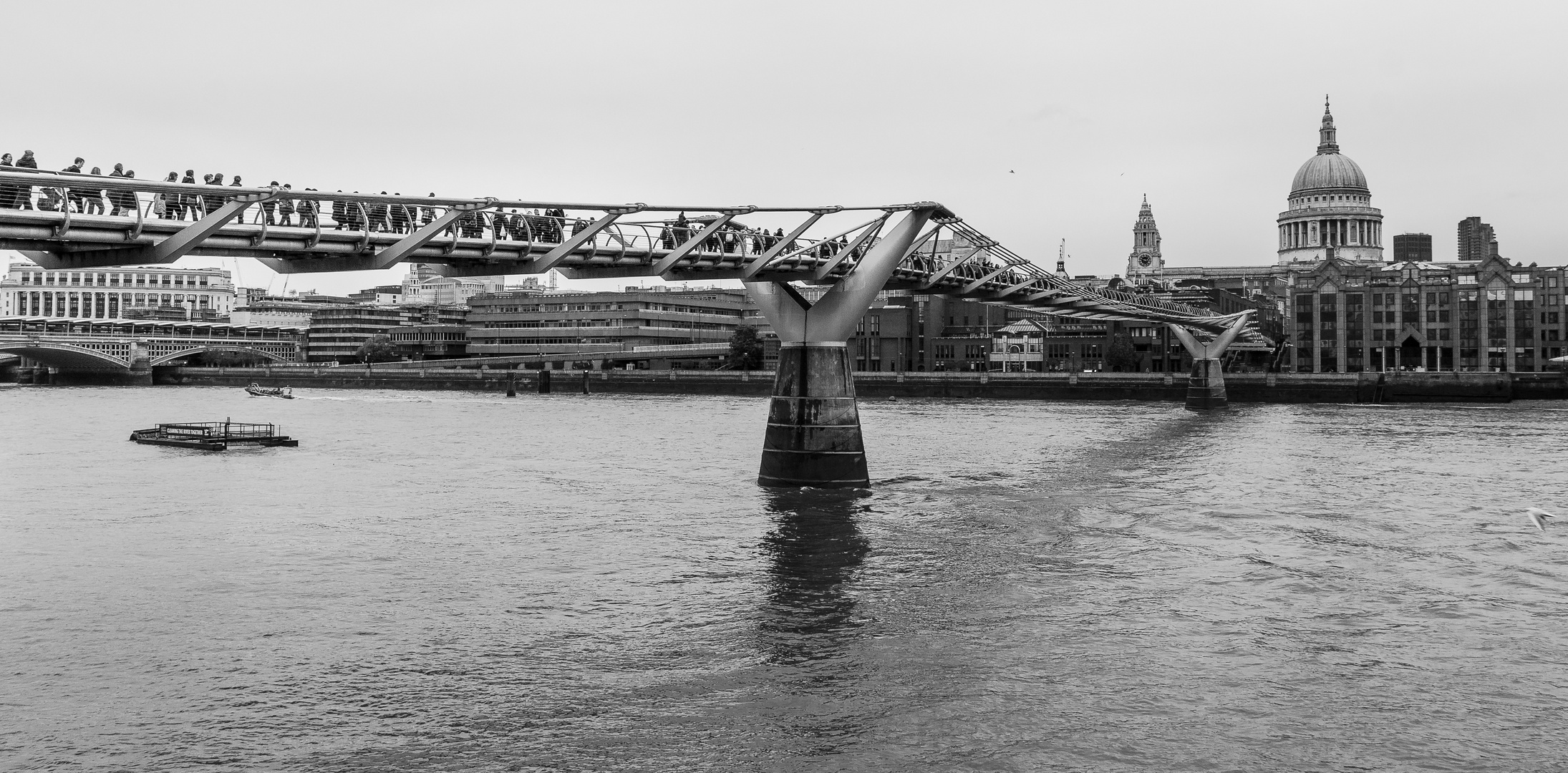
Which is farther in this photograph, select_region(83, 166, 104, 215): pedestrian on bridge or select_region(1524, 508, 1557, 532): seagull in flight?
select_region(1524, 508, 1557, 532): seagull in flight

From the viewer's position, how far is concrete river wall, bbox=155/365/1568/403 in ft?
356

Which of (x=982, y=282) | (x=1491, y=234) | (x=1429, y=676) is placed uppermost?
(x=1491, y=234)

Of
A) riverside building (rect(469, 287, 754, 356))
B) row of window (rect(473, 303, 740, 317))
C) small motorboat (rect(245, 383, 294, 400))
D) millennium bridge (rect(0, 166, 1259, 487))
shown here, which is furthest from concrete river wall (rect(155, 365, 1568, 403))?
millennium bridge (rect(0, 166, 1259, 487))

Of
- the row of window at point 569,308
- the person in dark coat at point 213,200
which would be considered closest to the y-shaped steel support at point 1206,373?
the person in dark coat at point 213,200

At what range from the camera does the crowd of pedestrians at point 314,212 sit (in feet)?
77.1

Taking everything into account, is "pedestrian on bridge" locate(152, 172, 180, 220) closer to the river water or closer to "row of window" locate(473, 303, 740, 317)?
the river water

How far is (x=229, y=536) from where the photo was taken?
104 feet

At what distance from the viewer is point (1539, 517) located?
34.9m

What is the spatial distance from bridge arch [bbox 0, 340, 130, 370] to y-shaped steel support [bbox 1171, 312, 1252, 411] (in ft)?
337

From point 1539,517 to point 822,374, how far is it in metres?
17.6

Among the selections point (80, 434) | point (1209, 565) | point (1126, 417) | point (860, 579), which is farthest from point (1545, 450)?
point (80, 434)

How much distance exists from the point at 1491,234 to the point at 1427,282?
177ft

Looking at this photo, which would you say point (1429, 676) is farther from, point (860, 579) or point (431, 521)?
point (431, 521)

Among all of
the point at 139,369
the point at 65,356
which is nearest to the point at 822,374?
the point at 65,356
